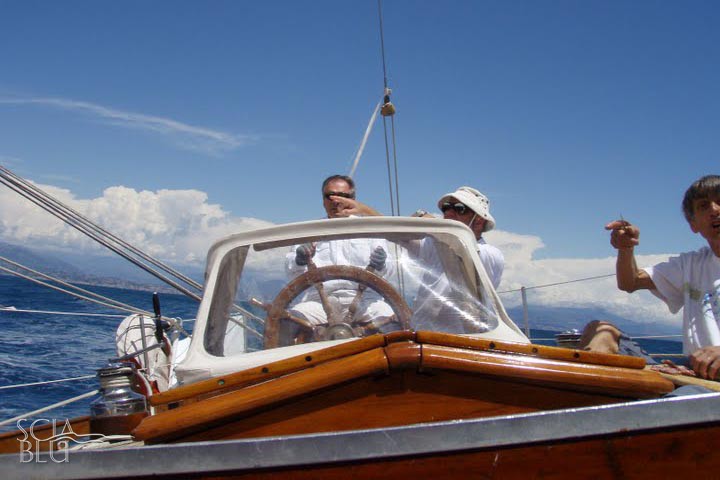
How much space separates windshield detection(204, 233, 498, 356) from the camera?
114 inches

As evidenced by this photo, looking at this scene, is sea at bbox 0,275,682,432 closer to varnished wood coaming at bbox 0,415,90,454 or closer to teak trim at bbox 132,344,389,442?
varnished wood coaming at bbox 0,415,90,454

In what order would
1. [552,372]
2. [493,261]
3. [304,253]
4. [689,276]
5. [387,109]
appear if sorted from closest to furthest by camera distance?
[552,372] → [304,253] → [689,276] → [493,261] → [387,109]

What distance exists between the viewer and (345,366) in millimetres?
1844

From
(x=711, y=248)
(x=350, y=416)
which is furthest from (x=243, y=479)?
(x=711, y=248)

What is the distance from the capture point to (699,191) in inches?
121

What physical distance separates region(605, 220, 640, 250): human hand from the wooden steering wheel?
1.13 meters

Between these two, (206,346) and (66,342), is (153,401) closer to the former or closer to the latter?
(206,346)

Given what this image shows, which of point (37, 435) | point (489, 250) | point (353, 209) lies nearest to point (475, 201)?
point (489, 250)

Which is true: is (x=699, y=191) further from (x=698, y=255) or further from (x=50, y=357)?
(x=50, y=357)

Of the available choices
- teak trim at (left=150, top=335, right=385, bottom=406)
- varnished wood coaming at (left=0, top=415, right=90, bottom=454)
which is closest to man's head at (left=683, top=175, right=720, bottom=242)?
teak trim at (left=150, top=335, right=385, bottom=406)

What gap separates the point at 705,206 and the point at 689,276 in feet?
1.28

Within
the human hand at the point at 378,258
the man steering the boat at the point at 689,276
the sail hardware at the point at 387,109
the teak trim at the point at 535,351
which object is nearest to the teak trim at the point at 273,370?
the teak trim at the point at 535,351

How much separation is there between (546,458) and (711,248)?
2008mm

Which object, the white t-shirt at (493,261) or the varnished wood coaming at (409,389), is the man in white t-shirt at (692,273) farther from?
the varnished wood coaming at (409,389)
